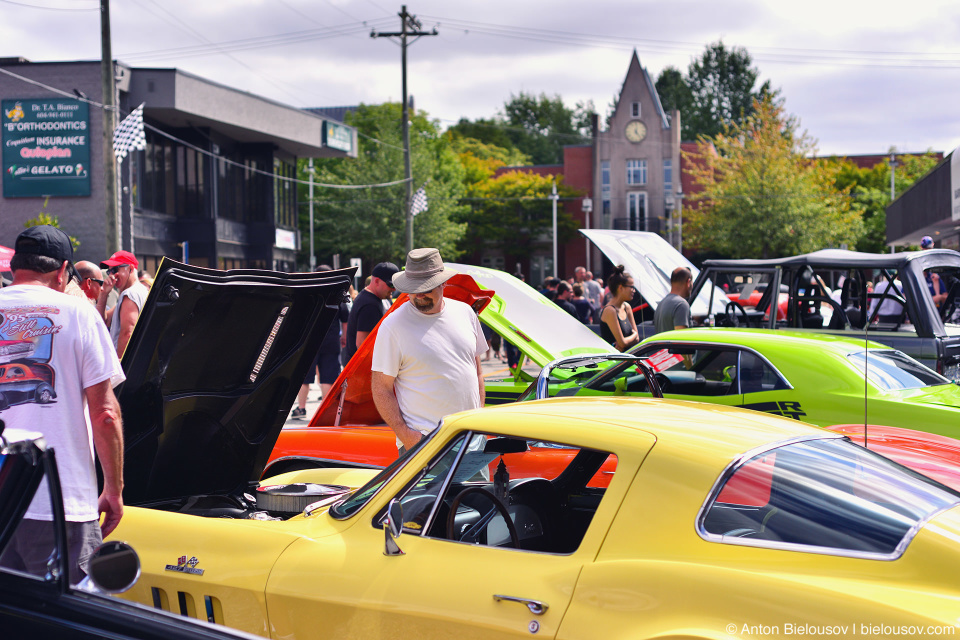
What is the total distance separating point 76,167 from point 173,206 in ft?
15.2

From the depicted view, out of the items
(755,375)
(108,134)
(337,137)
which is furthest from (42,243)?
(337,137)

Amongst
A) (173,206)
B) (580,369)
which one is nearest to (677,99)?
(173,206)

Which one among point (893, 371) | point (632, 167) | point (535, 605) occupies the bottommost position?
point (535, 605)

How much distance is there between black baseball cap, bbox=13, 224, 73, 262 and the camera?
3.26 metres

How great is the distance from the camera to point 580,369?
23.1 ft

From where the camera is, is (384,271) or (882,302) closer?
(384,271)

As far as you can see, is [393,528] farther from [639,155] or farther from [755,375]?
[639,155]

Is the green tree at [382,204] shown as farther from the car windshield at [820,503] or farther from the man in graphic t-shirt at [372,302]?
the car windshield at [820,503]

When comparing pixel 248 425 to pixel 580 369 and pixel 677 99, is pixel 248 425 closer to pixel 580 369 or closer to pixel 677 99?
pixel 580 369

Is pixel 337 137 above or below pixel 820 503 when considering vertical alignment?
above

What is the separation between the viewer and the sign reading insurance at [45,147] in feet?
90.3

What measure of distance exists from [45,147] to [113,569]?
29161 mm

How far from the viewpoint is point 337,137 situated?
40.7 meters

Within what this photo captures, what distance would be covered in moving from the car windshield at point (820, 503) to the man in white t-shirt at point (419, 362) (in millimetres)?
2158
